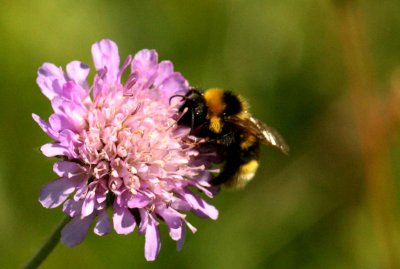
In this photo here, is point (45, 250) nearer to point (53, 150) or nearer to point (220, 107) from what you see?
point (53, 150)

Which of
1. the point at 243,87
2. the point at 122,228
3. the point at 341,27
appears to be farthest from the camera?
the point at 243,87

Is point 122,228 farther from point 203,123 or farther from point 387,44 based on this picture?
point 387,44

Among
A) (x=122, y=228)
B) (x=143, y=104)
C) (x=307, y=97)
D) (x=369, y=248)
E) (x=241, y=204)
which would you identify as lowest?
(x=369, y=248)

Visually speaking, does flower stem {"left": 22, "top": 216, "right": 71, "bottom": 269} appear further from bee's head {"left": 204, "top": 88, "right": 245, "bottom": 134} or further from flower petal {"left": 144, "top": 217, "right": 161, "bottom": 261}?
bee's head {"left": 204, "top": 88, "right": 245, "bottom": 134}

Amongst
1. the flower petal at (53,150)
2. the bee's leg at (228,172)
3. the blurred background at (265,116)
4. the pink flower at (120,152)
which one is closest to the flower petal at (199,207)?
the pink flower at (120,152)

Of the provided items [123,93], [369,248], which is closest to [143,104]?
[123,93]

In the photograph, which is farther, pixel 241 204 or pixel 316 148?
pixel 316 148

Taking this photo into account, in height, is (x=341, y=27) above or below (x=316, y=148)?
above
